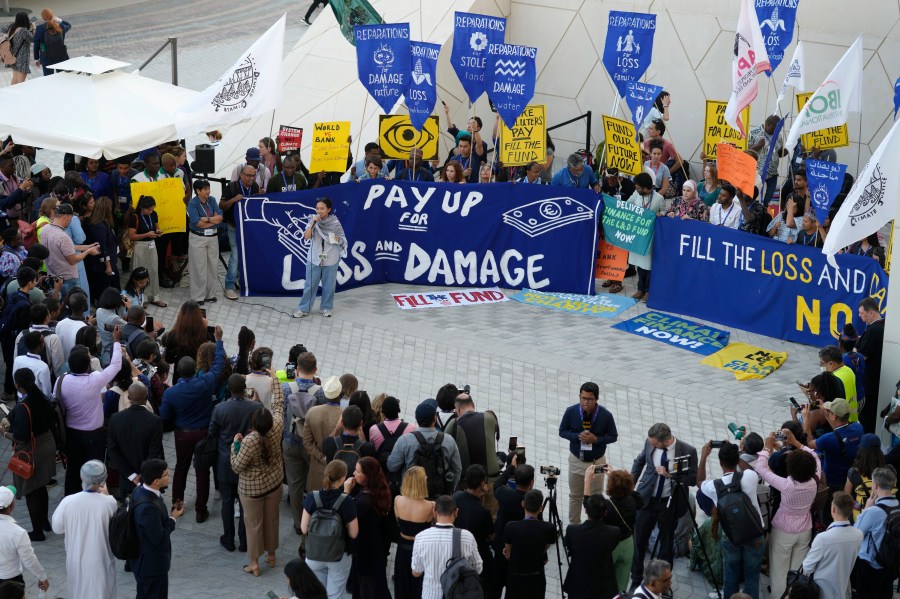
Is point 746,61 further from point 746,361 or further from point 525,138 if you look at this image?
point 746,361

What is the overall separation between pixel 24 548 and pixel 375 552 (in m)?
2.57

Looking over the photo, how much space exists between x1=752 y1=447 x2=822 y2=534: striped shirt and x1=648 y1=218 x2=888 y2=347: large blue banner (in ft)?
17.4

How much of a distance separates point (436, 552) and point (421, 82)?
967 centimetres

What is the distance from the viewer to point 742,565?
1041 centimetres

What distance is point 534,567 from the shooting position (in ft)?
31.2

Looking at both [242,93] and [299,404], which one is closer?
[299,404]

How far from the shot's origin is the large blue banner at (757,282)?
15.4 metres

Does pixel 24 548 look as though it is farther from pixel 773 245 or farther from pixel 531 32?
pixel 531 32

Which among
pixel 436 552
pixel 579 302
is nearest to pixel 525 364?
pixel 579 302

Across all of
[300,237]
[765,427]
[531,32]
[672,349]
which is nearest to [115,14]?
[531,32]

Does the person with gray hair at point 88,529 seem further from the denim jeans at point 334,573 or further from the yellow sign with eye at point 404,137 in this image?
the yellow sign with eye at point 404,137

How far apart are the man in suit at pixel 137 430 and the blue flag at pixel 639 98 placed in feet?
30.2

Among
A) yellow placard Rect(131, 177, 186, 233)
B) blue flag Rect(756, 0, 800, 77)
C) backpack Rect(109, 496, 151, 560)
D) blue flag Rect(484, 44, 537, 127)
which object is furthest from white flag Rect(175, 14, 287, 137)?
backpack Rect(109, 496, 151, 560)

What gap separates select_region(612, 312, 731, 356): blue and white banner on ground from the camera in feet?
53.1
